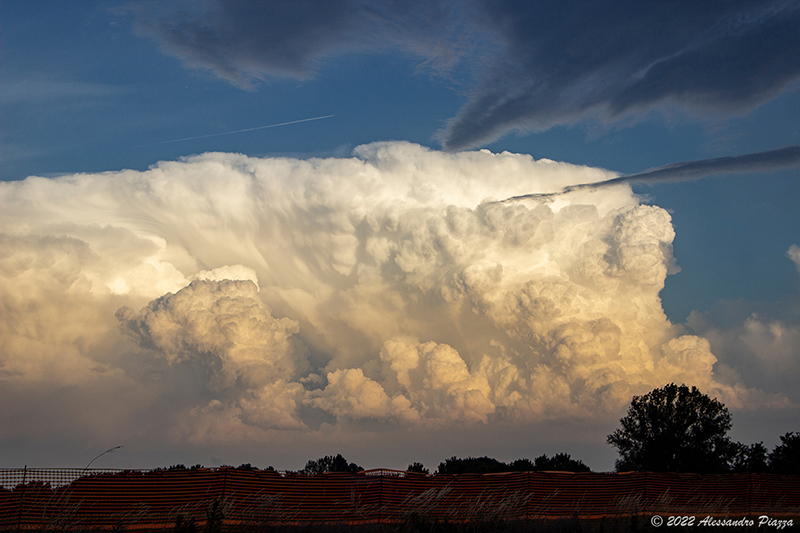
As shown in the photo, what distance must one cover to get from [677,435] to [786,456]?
1463 inches

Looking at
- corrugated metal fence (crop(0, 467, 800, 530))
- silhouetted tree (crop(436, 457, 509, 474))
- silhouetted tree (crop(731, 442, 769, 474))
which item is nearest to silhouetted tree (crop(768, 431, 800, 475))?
silhouetted tree (crop(731, 442, 769, 474))

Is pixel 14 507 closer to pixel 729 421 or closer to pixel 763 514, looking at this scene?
pixel 763 514

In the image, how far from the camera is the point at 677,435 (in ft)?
286

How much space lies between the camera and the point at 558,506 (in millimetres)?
30859

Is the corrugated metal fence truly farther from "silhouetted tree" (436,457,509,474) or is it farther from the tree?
"silhouetted tree" (436,457,509,474)

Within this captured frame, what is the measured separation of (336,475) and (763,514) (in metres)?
22.6

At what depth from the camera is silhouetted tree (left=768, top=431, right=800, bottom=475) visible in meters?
104

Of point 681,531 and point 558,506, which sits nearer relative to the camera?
Result: point 681,531

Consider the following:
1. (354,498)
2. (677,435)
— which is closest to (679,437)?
(677,435)

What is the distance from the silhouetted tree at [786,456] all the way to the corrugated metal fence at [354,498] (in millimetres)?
80597

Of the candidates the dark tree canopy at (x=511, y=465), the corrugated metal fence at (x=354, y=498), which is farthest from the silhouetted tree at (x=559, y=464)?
the corrugated metal fence at (x=354, y=498)

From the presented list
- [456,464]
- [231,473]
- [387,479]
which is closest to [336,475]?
[387,479]

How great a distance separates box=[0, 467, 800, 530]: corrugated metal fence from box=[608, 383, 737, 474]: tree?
2077 inches

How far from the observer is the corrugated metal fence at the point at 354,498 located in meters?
22.4
